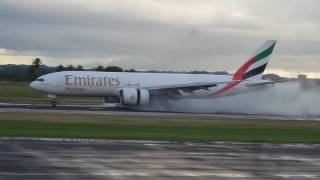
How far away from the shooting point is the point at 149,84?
58812mm

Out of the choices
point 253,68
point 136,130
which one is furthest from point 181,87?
point 136,130

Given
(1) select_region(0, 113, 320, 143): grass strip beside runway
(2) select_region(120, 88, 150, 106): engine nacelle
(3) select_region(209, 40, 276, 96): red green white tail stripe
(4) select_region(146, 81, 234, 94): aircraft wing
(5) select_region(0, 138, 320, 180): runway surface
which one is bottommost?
(5) select_region(0, 138, 320, 180): runway surface

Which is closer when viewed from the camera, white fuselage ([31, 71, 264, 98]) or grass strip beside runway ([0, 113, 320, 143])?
Answer: grass strip beside runway ([0, 113, 320, 143])

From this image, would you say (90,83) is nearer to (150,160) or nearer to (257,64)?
(257,64)

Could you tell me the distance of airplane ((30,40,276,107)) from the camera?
184 ft

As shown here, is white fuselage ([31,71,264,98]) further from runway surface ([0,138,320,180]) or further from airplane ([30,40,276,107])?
runway surface ([0,138,320,180])

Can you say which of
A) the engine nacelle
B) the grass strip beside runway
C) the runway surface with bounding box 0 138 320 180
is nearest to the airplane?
the engine nacelle

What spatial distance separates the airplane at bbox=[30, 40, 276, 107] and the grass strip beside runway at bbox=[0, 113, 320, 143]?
51.0 feet

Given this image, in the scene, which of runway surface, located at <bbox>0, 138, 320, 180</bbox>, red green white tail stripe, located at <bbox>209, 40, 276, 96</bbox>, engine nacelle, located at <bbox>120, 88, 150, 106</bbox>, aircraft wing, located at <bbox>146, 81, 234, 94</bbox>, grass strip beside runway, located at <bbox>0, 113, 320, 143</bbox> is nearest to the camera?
runway surface, located at <bbox>0, 138, 320, 180</bbox>

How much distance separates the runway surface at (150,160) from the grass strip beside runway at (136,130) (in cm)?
306

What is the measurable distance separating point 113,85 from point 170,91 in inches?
216

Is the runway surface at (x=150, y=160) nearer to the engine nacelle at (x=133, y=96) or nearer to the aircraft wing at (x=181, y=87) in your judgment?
the engine nacelle at (x=133, y=96)

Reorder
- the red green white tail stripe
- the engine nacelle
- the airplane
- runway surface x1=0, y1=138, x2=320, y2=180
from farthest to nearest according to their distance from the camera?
the red green white tail stripe, the airplane, the engine nacelle, runway surface x1=0, y1=138, x2=320, y2=180

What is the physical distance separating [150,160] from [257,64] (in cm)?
4528
